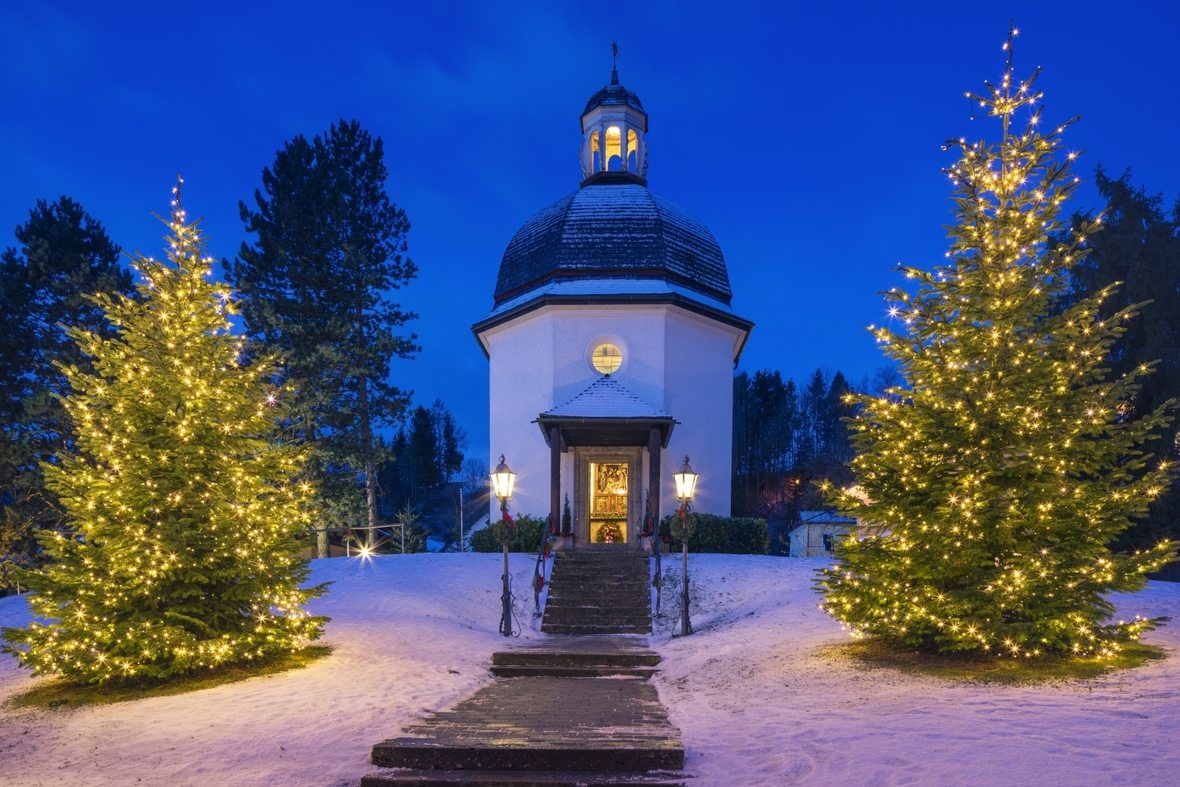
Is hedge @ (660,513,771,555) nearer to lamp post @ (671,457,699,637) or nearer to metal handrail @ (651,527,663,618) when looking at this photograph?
metal handrail @ (651,527,663,618)

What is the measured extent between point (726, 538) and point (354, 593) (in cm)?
897

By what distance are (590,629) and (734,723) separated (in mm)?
6779

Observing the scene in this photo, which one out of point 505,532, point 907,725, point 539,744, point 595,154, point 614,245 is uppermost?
point 595,154

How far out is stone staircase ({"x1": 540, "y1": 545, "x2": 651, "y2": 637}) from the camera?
1277 centimetres

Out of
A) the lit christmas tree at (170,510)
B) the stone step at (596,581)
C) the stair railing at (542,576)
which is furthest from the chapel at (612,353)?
the lit christmas tree at (170,510)

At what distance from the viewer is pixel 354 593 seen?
1340cm

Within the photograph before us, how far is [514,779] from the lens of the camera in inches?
194

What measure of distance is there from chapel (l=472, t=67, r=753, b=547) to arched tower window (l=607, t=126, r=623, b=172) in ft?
8.20

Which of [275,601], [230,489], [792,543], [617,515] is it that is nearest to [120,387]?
[230,489]

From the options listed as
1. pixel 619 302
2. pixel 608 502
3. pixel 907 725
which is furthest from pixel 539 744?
pixel 619 302

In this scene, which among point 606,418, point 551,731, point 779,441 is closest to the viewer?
point 551,731

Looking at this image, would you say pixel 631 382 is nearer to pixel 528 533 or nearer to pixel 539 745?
pixel 528 533

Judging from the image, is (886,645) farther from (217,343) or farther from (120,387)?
(120,387)

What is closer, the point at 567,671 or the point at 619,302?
the point at 567,671
